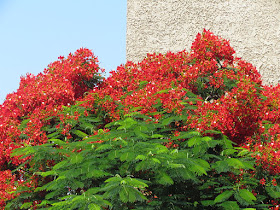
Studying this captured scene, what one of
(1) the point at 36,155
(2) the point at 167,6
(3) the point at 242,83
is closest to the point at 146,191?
(1) the point at 36,155

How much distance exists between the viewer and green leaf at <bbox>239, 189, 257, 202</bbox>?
5.81m

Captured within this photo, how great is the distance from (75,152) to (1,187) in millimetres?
2190

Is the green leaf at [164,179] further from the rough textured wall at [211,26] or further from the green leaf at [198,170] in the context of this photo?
the rough textured wall at [211,26]

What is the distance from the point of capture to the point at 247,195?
5.88m

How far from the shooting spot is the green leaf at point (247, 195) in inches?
229

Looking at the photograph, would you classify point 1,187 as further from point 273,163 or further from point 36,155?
point 273,163

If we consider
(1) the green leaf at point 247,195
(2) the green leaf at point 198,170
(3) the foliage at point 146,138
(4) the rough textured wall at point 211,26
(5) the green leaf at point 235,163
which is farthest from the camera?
(4) the rough textured wall at point 211,26

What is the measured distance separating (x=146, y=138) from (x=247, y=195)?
1737 mm

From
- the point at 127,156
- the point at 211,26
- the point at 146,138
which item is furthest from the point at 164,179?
the point at 211,26

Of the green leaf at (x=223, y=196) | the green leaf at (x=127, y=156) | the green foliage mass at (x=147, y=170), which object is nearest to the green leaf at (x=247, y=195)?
the green foliage mass at (x=147, y=170)

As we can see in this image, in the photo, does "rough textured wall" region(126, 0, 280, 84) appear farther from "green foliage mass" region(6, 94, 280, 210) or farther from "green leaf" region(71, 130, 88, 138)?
"green leaf" region(71, 130, 88, 138)

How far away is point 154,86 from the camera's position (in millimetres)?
7996

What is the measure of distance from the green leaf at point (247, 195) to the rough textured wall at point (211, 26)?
613 cm

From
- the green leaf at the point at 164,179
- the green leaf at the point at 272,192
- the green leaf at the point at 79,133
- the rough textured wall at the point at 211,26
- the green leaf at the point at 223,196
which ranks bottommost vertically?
the green leaf at the point at 272,192
